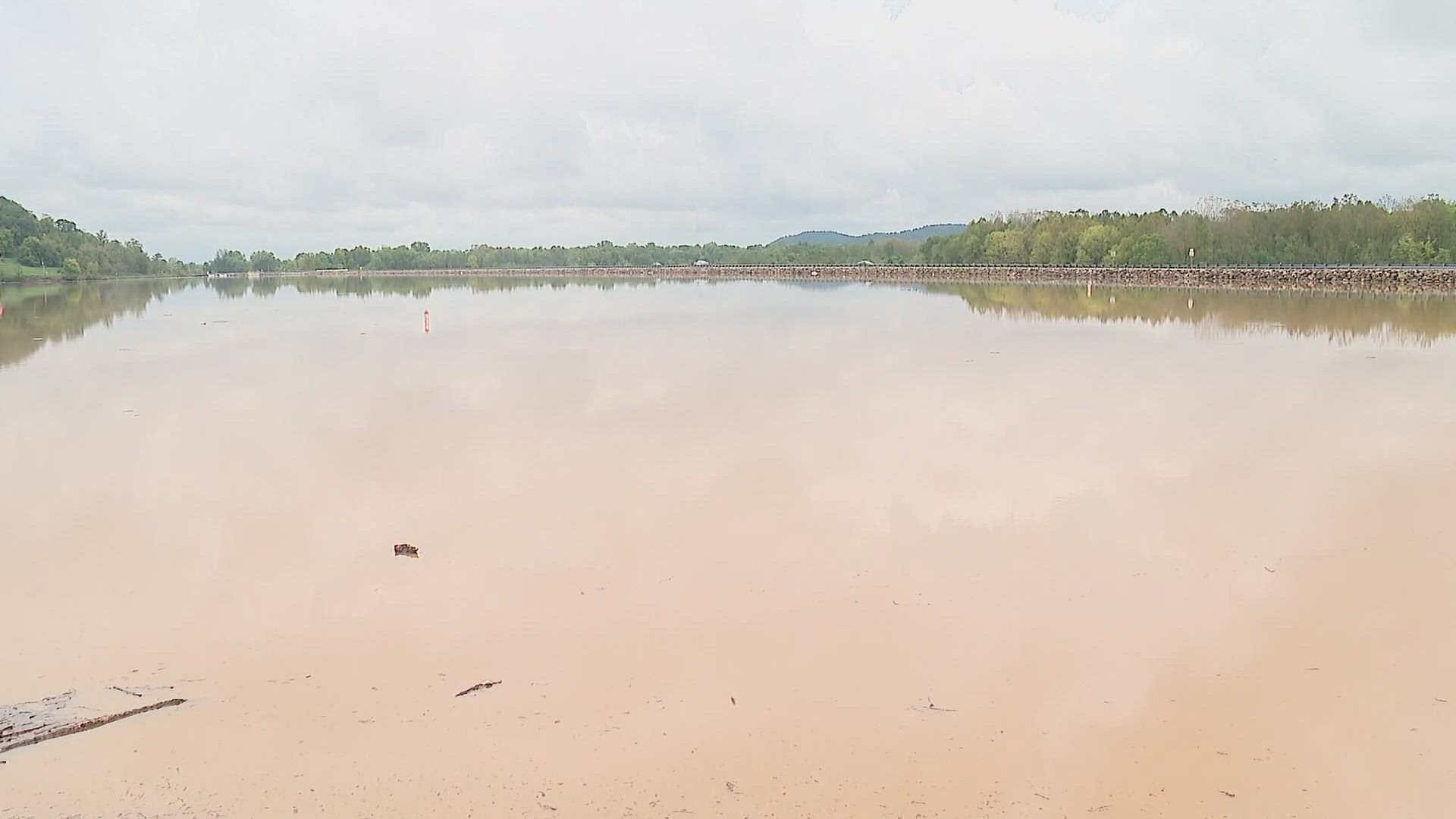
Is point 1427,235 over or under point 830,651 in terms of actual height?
over

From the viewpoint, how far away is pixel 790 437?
43.2ft

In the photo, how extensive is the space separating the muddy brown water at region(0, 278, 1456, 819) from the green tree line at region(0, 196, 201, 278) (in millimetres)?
109698

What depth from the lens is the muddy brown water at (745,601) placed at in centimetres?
511

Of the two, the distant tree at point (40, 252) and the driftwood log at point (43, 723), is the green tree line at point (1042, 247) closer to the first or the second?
the distant tree at point (40, 252)

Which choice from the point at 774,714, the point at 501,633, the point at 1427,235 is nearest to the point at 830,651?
the point at 774,714

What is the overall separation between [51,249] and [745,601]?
127 m

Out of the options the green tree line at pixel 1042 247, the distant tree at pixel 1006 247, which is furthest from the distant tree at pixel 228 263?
the distant tree at pixel 1006 247

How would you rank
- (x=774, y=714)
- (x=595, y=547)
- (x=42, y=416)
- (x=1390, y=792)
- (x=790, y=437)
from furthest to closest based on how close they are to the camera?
1. (x=42, y=416)
2. (x=790, y=437)
3. (x=595, y=547)
4. (x=774, y=714)
5. (x=1390, y=792)

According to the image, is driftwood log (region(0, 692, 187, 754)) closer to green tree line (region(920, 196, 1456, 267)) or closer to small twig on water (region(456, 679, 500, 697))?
small twig on water (region(456, 679, 500, 697))

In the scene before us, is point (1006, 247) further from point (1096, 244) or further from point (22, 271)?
point (22, 271)

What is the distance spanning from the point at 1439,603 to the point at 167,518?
35.4 feet

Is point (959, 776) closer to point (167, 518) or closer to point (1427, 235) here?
point (167, 518)

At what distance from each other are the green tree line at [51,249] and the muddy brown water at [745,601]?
110 metres

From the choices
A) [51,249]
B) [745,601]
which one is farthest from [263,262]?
[745,601]
